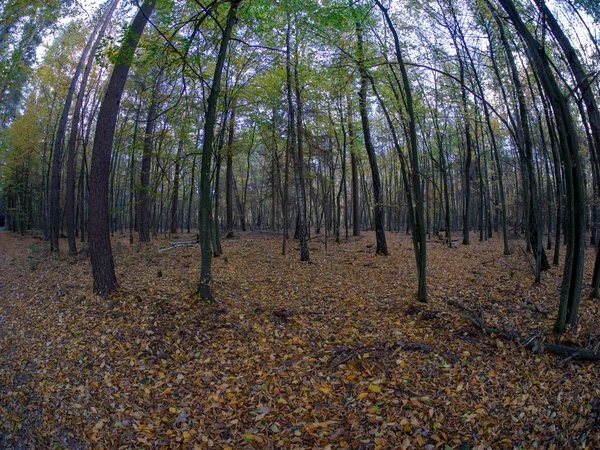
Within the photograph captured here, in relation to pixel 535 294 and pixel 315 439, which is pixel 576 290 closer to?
pixel 535 294

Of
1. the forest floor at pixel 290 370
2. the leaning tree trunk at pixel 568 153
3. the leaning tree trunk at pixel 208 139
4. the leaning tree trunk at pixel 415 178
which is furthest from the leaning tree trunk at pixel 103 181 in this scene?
Answer: the leaning tree trunk at pixel 568 153

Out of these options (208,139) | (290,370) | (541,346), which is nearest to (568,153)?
(541,346)

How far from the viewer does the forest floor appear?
10.3ft

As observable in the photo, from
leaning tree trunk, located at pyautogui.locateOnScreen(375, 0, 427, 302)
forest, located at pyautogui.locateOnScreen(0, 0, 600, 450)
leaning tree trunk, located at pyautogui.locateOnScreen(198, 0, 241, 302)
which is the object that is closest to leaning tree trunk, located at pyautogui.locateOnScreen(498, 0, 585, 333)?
forest, located at pyautogui.locateOnScreen(0, 0, 600, 450)

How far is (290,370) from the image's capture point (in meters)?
4.25

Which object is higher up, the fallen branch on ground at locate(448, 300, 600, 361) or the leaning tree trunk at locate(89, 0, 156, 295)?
the leaning tree trunk at locate(89, 0, 156, 295)

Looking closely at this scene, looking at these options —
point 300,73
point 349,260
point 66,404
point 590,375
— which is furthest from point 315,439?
point 300,73

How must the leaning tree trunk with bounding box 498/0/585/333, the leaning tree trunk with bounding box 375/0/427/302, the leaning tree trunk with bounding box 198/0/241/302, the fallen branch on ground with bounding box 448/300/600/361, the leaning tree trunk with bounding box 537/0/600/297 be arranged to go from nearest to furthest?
the fallen branch on ground with bounding box 448/300/600/361 < the leaning tree trunk with bounding box 498/0/585/333 < the leaning tree trunk with bounding box 537/0/600/297 < the leaning tree trunk with bounding box 375/0/427/302 < the leaning tree trunk with bounding box 198/0/241/302

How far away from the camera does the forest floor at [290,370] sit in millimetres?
3135

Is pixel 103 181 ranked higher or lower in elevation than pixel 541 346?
higher

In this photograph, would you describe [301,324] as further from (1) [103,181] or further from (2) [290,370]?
(1) [103,181]

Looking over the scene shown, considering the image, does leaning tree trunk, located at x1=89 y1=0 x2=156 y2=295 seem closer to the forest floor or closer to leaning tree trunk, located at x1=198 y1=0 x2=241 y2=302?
the forest floor

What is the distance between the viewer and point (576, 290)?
170 inches

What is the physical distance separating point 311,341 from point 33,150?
23776mm
